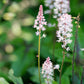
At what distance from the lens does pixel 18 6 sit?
350 centimetres

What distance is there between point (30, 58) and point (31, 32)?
491 mm

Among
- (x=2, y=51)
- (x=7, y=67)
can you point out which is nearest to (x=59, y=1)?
(x=7, y=67)

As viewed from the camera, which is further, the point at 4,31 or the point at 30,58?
the point at 4,31

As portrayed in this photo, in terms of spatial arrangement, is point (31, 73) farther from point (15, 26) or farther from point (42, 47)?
point (15, 26)

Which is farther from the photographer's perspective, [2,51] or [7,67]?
[2,51]

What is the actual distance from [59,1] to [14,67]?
1.15m

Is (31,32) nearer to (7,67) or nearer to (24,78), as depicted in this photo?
(7,67)

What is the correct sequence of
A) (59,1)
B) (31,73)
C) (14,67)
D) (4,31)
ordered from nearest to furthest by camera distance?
(59,1) → (31,73) → (14,67) → (4,31)

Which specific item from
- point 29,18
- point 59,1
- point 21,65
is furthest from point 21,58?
point 59,1

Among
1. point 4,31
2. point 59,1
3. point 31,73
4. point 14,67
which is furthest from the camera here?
point 4,31

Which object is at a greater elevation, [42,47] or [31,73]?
[42,47]

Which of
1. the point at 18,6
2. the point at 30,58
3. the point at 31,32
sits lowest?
the point at 30,58

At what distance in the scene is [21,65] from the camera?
2943mm

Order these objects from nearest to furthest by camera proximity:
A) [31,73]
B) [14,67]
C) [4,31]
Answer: [31,73] → [14,67] → [4,31]
